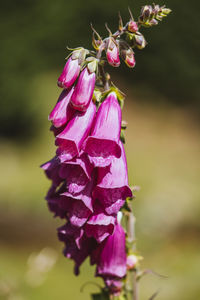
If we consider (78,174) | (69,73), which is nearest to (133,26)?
(69,73)

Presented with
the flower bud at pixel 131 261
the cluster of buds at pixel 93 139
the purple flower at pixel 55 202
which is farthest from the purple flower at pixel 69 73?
the flower bud at pixel 131 261

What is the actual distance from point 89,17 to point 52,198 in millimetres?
4135

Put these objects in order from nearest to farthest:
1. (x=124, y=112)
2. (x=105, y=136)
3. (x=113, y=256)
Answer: (x=105, y=136) → (x=113, y=256) → (x=124, y=112)

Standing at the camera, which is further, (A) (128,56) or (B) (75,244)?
(B) (75,244)

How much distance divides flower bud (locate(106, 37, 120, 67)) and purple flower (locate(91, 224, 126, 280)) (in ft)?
1.09

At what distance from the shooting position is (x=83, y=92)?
2.48 ft

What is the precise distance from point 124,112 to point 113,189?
4.71m

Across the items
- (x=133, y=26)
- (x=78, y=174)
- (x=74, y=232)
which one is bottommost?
(x=74, y=232)

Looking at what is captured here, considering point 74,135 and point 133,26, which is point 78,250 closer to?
point 74,135

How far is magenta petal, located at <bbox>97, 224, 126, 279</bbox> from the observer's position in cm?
86

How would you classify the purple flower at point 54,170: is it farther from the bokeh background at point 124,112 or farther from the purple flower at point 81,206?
the bokeh background at point 124,112

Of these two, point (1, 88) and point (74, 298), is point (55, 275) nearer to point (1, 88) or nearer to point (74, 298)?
point (74, 298)

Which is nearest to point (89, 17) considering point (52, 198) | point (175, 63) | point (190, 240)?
point (175, 63)

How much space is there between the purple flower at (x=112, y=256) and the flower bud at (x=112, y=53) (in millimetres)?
331
